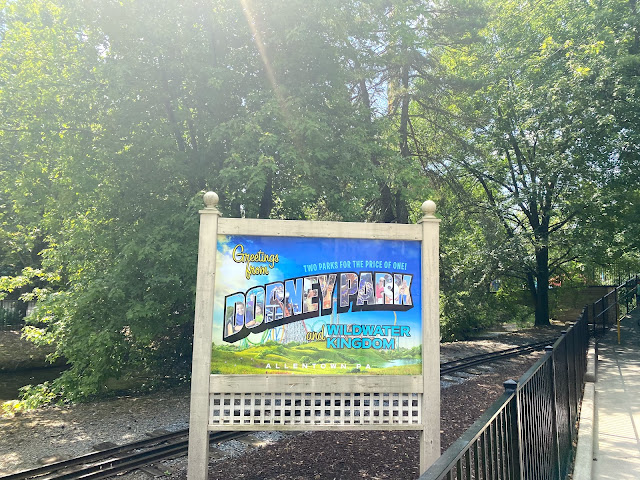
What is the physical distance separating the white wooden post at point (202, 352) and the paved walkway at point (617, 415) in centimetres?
419

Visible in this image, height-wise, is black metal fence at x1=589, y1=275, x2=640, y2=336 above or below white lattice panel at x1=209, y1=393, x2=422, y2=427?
above

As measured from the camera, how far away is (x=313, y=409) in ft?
15.7

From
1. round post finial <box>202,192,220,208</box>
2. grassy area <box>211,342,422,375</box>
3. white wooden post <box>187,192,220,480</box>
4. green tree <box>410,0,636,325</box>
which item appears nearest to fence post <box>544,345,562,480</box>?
grassy area <box>211,342,422,375</box>

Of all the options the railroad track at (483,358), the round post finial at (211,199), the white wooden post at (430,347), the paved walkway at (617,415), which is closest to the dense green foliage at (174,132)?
the round post finial at (211,199)

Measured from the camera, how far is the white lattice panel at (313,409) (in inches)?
185

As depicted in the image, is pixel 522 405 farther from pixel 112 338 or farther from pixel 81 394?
pixel 81 394

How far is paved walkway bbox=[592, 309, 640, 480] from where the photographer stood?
4961 mm

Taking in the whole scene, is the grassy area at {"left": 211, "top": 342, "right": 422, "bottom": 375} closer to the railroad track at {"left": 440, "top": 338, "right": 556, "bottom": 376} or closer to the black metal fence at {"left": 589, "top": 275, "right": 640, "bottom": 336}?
the railroad track at {"left": 440, "top": 338, "right": 556, "bottom": 376}

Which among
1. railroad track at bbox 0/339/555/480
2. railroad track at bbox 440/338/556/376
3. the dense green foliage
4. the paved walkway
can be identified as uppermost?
the dense green foliage

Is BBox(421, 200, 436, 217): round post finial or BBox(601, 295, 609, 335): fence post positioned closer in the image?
BBox(421, 200, 436, 217): round post finial

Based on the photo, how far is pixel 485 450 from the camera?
6.82 feet

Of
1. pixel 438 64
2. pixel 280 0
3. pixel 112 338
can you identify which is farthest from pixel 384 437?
pixel 438 64

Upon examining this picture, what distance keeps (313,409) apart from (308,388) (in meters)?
0.26

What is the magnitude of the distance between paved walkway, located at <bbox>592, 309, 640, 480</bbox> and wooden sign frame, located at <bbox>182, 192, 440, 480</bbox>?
208cm
